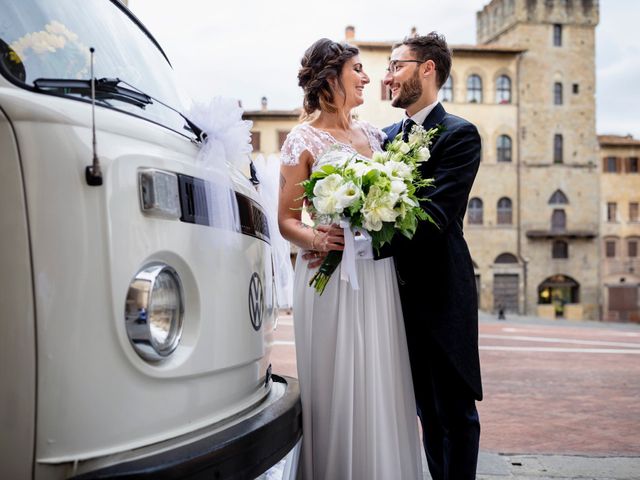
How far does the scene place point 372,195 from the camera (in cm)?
270

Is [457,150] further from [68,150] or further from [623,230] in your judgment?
[623,230]

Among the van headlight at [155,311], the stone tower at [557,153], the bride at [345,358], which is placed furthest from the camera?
the stone tower at [557,153]

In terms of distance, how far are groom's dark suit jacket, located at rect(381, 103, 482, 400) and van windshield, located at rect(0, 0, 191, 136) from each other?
1.18 metres

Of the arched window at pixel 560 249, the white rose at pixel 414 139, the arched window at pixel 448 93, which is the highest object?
the arched window at pixel 448 93

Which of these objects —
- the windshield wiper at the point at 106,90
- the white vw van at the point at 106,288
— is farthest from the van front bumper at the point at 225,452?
the windshield wiper at the point at 106,90

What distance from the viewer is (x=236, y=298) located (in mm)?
2279

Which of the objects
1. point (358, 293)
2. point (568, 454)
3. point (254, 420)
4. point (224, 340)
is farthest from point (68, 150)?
point (568, 454)

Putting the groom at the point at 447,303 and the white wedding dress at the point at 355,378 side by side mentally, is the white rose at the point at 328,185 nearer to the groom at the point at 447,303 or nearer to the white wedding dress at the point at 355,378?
the white wedding dress at the point at 355,378

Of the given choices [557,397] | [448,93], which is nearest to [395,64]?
[557,397]

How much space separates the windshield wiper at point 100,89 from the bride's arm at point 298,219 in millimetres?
926

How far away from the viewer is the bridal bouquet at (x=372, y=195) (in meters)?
2.68

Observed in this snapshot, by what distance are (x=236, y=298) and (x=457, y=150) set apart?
135 centimetres

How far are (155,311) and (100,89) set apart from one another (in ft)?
2.41

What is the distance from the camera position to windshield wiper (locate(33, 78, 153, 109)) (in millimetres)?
1896
